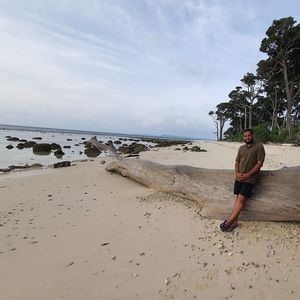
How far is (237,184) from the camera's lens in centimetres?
458

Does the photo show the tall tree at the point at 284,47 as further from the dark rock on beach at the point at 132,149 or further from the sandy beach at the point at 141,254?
the sandy beach at the point at 141,254

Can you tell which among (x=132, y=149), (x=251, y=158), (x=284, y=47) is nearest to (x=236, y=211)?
(x=251, y=158)

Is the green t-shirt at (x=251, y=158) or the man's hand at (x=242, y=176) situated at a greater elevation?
the green t-shirt at (x=251, y=158)

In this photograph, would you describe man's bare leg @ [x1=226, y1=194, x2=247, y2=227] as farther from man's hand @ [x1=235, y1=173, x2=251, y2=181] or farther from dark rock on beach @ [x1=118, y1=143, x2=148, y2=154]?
dark rock on beach @ [x1=118, y1=143, x2=148, y2=154]

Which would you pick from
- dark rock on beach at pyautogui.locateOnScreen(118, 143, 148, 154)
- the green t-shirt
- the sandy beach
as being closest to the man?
the green t-shirt

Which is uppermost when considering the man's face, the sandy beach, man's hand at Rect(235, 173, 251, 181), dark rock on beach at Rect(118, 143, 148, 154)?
the man's face

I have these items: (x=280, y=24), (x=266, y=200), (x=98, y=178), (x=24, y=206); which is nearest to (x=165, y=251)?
(x=266, y=200)

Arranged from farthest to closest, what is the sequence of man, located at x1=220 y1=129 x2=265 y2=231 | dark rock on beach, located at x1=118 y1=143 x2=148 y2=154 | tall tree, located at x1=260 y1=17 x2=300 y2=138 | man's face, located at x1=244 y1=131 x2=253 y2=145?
tall tree, located at x1=260 y1=17 x2=300 y2=138
dark rock on beach, located at x1=118 y1=143 x2=148 y2=154
man's face, located at x1=244 y1=131 x2=253 y2=145
man, located at x1=220 y1=129 x2=265 y2=231

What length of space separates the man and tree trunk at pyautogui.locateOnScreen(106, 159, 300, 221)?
262 millimetres

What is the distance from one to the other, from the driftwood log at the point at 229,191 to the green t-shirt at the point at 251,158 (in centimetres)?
38

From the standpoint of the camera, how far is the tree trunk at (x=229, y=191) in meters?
4.48

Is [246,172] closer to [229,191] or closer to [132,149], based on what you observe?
[229,191]

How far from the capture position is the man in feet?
14.2

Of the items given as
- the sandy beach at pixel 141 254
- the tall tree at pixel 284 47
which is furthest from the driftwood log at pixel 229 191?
the tall tree at pixel 284 47
